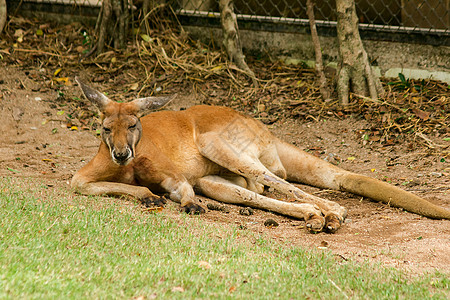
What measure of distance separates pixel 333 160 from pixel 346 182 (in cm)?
109

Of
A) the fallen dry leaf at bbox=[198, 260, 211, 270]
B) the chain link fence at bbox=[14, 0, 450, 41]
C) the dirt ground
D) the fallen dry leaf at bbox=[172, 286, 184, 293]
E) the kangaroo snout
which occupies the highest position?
the chain link fence at bbox=[14, 0, 450, 41]

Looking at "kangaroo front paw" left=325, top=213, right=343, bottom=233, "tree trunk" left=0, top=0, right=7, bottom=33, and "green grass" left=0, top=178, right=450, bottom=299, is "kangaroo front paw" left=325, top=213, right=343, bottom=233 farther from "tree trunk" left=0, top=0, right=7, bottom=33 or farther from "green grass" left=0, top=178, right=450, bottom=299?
"tree trunk" left=0, top=0, right=7, bottom=33

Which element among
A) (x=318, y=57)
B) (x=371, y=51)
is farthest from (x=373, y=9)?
(x=318, y=57)

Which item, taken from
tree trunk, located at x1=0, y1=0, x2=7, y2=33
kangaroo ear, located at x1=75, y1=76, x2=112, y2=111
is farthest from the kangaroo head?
tree trunk, located at x1=0, y1=0, x2=7, y2=33

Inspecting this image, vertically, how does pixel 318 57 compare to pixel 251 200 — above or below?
above

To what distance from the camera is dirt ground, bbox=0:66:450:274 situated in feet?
12.0

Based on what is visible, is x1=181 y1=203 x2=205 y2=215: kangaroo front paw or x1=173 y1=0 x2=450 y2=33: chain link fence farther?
x1=173 y1=0 x2=450 y2=33: chain link fence

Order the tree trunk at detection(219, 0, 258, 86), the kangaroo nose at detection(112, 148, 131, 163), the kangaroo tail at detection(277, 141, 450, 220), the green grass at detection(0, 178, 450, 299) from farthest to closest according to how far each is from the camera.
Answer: the tree trunk at detection(219, 0, 258, 86) → the kangaroo tail at detection(277, 141, 450, 220) → the kangaroo nose at detection(112, 148, 131, 163) → the green grass at detection(0, 178, 450, 299)

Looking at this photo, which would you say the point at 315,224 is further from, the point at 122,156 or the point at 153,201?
the point at 122,156

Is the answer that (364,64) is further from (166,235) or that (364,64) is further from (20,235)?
(20,235)

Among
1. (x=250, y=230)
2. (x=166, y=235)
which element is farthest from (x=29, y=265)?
(x=250, y=230)

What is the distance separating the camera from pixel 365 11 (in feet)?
26.8

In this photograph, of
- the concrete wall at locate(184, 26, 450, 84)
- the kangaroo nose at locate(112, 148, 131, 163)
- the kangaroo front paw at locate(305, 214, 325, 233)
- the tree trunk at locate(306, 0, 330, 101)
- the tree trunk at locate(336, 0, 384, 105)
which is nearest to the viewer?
the kangaroo front paw at locate(305, 214, 325, 233)

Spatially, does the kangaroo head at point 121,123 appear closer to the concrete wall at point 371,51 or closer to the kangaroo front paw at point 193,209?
the kangaroo front paw at point 193,209
